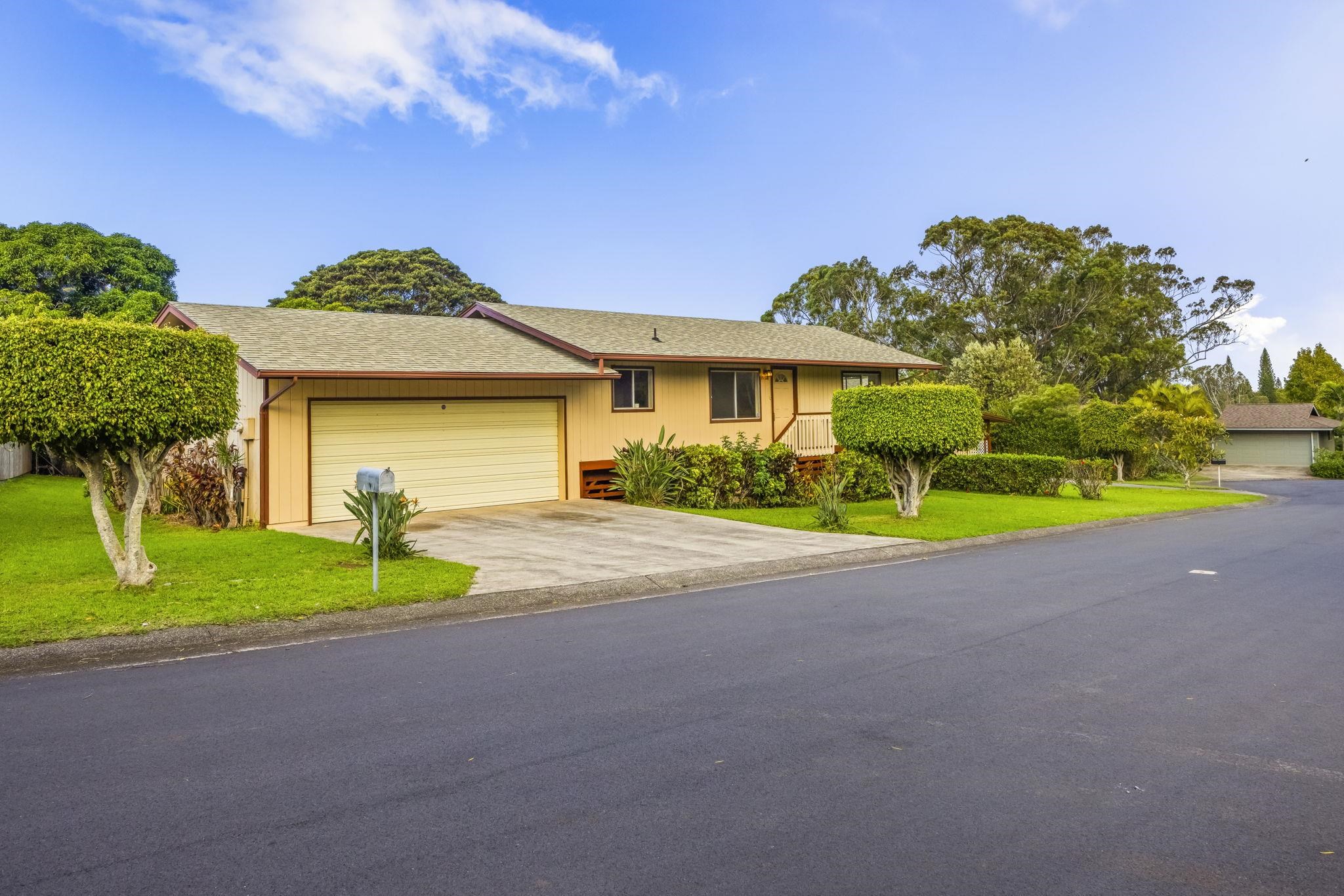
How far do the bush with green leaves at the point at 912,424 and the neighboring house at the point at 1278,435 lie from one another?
1787 inches

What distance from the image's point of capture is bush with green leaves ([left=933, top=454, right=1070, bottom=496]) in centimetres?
2469

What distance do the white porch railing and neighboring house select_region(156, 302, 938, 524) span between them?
5 centimetres

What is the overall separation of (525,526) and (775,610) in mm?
7590

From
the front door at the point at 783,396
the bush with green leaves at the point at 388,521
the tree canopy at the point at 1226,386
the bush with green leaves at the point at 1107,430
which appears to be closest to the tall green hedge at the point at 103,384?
the bush with green leaves at the point at 388,521

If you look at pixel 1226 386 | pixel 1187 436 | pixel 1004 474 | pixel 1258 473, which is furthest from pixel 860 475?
pixel 1226 386

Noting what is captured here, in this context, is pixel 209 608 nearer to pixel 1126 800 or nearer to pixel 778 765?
pixel 778 765

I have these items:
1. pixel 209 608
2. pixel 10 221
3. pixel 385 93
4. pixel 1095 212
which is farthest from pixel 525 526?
pixel 1095 212

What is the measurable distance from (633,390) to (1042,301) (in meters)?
39.5

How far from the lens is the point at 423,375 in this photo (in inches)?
625

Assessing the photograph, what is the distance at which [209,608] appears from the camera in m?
7.84

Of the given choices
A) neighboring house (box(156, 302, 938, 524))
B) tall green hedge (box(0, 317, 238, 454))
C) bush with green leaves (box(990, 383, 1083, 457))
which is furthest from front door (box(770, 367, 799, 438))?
bush with green leaves (box(990, 383, 1083, 457))

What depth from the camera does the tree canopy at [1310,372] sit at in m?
71.4

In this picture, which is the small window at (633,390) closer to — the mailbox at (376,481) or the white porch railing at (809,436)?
the white porch railing at (809,436)

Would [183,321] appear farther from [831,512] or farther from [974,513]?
[974,513]
